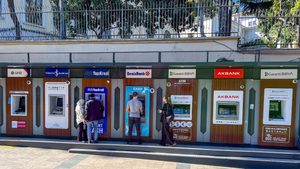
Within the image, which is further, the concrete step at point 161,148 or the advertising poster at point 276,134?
the advertising poster at point 276,134

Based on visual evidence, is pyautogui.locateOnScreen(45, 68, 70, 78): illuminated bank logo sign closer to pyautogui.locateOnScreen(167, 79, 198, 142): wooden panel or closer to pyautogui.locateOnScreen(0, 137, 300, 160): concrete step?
pyautogui.locateOnScreen(0, 137, 300, 160): concrete step

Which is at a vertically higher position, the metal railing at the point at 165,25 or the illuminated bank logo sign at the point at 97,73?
the metal railing at the point at 165,25

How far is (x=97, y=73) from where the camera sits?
24.6ft

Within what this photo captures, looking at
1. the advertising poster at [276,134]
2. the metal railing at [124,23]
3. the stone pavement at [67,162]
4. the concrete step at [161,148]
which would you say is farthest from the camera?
the metal railing at [124,23]

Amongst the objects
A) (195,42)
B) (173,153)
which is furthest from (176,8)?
(173,153)

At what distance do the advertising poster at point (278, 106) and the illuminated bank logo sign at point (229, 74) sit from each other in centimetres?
86

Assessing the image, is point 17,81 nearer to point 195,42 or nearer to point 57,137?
point 57,137

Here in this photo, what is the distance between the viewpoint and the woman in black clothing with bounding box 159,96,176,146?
23.0 feet

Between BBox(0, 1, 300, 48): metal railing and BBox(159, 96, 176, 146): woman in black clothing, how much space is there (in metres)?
2.55

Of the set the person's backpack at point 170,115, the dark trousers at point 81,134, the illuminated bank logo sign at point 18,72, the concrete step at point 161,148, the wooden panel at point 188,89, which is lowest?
the concrete step at point 161,148

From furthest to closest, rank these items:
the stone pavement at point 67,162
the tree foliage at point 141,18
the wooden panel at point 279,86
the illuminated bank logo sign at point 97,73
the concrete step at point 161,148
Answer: the tree foliage at point 141,18, the illuminated bank logo sign at point 97,73, the wooden panel at point 279,86, the concrete step at point 161,148, the stone pavement at point 67,162

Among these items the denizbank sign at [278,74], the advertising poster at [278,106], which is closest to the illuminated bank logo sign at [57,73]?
the denizbank sign at [278,74]

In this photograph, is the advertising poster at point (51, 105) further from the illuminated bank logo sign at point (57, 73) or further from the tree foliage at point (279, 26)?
the tree foliage at point (279, 26)

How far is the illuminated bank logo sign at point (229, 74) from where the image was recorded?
22.5 feet
